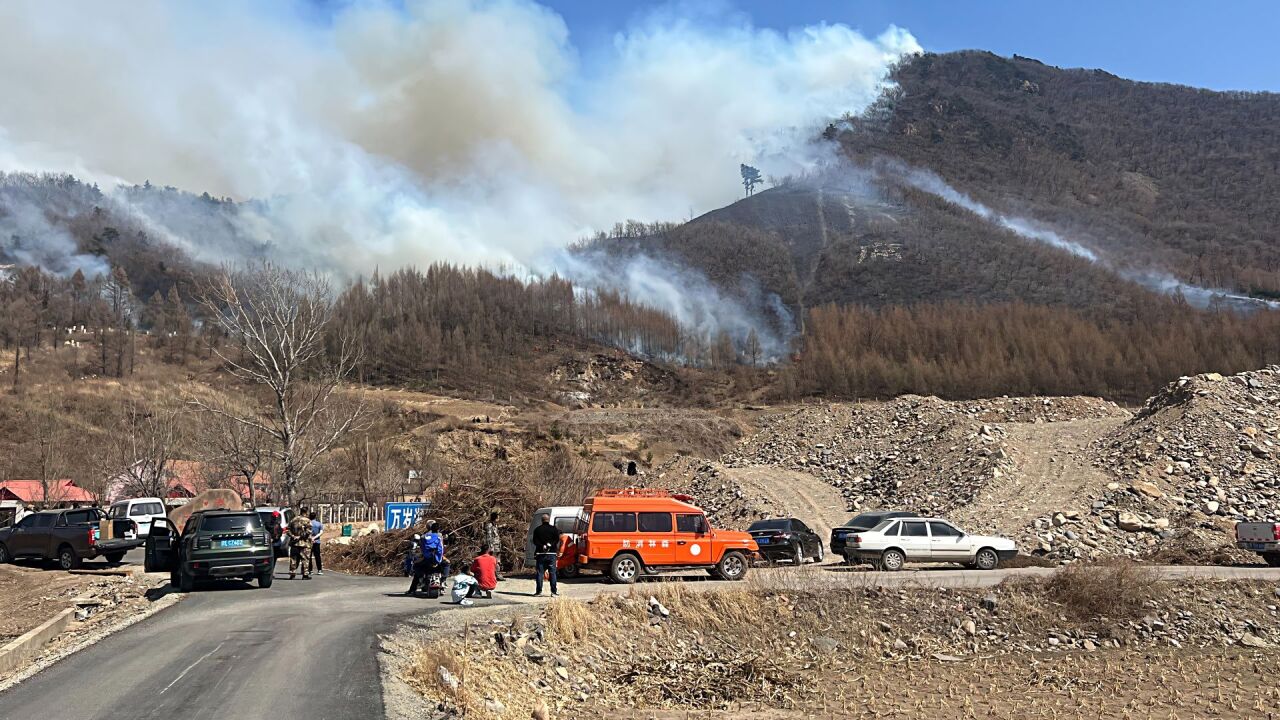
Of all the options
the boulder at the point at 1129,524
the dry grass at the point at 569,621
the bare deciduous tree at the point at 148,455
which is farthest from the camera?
the bare deciduous tree at the point at 148,455

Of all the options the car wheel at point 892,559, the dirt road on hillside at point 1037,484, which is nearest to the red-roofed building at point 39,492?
the car wheel at point 892,559

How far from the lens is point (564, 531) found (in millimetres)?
24969

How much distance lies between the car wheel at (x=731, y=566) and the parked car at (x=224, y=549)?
1061 cm

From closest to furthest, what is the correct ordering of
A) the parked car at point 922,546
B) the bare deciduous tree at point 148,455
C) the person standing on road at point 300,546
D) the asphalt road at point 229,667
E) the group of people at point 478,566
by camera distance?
the asphalt road at point 229,667 → the group of people at point 478,566 → the person standing on road at point 300,546 → the parked car at point 922,546 → the bare deciduous tree at point 148,455

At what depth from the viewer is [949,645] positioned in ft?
64.1

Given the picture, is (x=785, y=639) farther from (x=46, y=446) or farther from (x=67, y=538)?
(x=46, y=446)

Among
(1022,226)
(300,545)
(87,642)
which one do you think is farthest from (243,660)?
(1022,226)

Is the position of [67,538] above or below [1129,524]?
above

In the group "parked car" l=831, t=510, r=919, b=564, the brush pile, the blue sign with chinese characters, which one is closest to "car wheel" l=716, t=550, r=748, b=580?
"parked car" l=831, t=510, r=919, b=564

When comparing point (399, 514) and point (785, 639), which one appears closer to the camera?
point (785, 639)

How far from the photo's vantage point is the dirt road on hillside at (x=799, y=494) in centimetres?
3869

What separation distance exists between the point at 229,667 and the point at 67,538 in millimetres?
19403

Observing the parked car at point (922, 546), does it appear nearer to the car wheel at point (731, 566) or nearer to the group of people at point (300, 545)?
the car wheel at point (731, 566)

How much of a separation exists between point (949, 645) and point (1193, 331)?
320 ft
